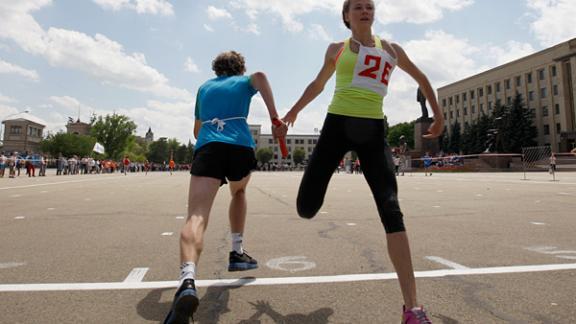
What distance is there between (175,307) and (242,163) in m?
1.15

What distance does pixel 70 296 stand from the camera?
8.52 ft

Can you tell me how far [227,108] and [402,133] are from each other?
114158 mm

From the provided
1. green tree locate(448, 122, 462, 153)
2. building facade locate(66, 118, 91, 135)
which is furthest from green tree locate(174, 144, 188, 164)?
green tree locate(448, 122, 462, 153)

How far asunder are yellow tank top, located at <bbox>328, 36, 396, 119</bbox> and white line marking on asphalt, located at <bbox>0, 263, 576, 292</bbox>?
4.22ft

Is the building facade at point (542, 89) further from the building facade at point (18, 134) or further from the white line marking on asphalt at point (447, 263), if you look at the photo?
the building facade at point (18, 134)

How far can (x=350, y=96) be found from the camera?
2604 mm

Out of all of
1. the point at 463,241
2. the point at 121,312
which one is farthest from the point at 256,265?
the point at 463,241

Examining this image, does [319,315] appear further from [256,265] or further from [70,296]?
[70,296]

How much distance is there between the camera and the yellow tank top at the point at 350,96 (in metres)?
2.57

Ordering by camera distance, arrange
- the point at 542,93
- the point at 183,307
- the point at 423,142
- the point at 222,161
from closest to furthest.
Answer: the point at 183,307, the point at 222,161, the point at 423,142, the point at 542,93

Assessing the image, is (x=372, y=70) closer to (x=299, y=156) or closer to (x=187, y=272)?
(x=187, y=272)

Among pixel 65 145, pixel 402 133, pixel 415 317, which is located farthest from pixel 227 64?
pixel 402 133

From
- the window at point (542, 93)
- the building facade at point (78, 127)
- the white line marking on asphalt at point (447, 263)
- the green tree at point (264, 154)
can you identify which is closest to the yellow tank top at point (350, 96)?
the white line marking on asphalt at point (447, 263)

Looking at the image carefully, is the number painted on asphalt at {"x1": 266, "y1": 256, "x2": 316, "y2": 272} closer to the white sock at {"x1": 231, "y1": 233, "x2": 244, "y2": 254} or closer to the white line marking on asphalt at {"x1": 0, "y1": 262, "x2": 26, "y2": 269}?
the white sock at {"x1": 231, "y1": 233, "x2": 244, "y2": 254}
